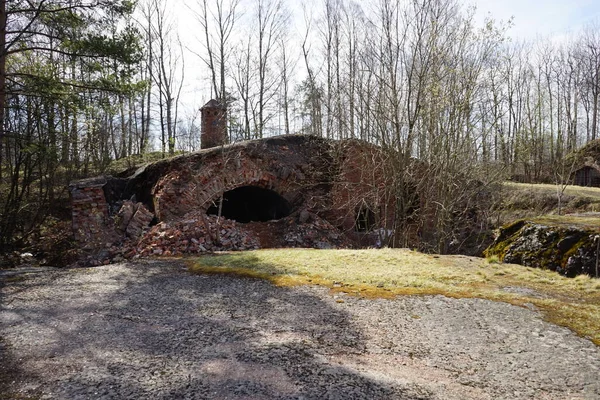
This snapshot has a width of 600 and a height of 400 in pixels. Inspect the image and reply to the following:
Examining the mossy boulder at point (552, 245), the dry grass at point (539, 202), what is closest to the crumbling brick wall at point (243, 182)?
the mossy boulder at point (552, 245)

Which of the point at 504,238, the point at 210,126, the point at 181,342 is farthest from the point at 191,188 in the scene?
the point at 181,342

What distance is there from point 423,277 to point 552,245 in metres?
2.23

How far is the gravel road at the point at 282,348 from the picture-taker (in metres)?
2.93

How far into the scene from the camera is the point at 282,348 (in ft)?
12.1

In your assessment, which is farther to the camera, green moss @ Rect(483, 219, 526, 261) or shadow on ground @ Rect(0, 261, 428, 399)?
green moss @ Rect(483, 219, 526, 261)

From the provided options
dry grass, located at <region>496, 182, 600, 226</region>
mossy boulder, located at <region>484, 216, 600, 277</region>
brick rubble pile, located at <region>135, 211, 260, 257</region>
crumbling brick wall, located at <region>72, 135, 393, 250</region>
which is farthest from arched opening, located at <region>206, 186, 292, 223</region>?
mossy boulder, located at <region>484, 216, 600, 277</region>

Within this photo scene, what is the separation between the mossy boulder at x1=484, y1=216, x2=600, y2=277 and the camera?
6043 mm

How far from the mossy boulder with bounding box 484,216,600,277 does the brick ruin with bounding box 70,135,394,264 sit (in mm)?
4301

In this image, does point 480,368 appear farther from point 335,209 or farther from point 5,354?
point 335,209

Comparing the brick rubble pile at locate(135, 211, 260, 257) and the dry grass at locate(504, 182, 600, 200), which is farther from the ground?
the dry grass at locate(504, 182, 600, 200)

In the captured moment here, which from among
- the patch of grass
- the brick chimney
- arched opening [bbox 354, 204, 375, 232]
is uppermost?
the brick chimney

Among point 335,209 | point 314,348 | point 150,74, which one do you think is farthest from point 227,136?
point 150,74

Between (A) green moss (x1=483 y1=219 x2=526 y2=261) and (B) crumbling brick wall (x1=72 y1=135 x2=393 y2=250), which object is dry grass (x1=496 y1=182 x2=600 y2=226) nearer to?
(B) crumbling brick wall (x1=72 y1=135 x2=393 y2=250)

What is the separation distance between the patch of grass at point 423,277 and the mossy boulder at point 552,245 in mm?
235
